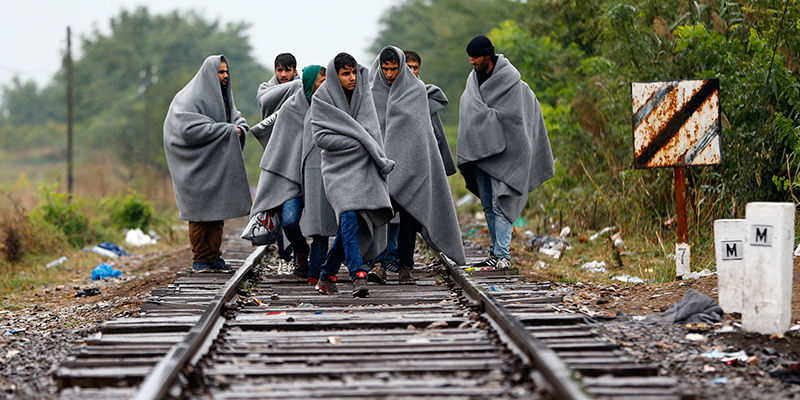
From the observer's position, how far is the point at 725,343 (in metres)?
4.86

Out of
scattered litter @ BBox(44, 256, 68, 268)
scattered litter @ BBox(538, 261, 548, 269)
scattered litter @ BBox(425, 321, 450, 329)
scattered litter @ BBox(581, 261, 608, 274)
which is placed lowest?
scattered litter @ BBox(44, 256, 68, 268)

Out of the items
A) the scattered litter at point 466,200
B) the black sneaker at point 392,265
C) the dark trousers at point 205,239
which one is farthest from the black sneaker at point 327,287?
the scattered litter at point 466,200

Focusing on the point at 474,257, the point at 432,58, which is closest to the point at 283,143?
the point at 474,257

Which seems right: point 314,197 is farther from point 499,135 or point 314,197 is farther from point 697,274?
point 697,274

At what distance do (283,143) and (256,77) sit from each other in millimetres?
56657

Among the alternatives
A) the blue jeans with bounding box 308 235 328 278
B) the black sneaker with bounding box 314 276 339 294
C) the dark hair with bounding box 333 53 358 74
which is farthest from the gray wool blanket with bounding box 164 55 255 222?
the dark hair with bounding box 333 53 358 74

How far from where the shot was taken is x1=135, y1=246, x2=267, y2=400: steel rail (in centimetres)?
351

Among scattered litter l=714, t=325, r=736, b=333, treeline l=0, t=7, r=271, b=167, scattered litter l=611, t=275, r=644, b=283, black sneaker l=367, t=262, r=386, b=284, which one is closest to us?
scattered litter l=714, t=325, r=736, b=333

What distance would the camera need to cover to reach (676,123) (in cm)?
739

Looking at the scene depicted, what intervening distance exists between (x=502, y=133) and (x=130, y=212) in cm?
991

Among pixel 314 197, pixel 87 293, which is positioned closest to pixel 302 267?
pixel 314 197

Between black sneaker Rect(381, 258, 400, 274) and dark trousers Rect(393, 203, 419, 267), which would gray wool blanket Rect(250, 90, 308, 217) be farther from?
black sneaker Rect(381, 258, 400, 274)

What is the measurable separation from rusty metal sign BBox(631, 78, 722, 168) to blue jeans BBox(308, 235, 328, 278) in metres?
2.69

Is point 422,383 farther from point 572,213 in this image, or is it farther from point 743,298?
point 572,213
